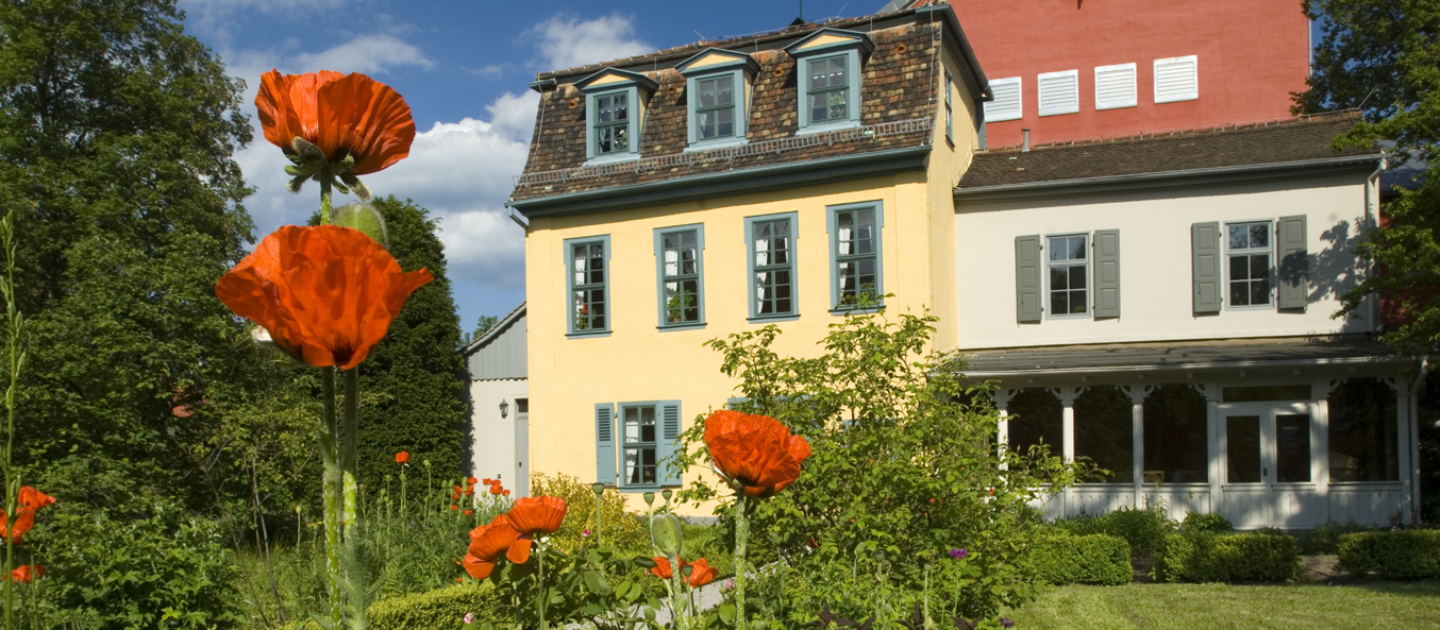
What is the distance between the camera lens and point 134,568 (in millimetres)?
5504

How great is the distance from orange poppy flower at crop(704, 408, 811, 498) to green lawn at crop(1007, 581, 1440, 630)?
5854 millimetres

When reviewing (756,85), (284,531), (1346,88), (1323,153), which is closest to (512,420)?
(284,531)

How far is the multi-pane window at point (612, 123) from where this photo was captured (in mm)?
15680

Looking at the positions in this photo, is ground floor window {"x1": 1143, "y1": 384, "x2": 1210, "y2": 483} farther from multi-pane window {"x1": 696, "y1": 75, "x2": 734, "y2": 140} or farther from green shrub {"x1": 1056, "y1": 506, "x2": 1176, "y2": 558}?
multi-pane window {"x1": 696, "y1": 75, "x2": 734, "y2": 140}

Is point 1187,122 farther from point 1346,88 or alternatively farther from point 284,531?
point 284,531

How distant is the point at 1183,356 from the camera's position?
13289 millimetres

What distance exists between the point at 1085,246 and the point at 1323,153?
3370mm

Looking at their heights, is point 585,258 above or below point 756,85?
below

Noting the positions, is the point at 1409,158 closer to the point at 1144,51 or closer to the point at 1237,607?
the point at 1237,607

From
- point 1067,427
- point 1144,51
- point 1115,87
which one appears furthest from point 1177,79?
point 1067,427

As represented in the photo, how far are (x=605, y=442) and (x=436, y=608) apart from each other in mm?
8716

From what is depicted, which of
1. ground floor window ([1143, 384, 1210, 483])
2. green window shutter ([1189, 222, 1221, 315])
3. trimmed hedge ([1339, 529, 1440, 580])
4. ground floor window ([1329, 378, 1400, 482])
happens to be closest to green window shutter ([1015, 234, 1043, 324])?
green window shutter ([1189, 222, 1221, 315])

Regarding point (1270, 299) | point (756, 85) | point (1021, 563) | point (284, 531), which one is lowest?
point (284, 531)

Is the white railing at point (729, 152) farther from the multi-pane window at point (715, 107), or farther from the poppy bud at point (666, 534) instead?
the poppy bud at point (666, 534)
